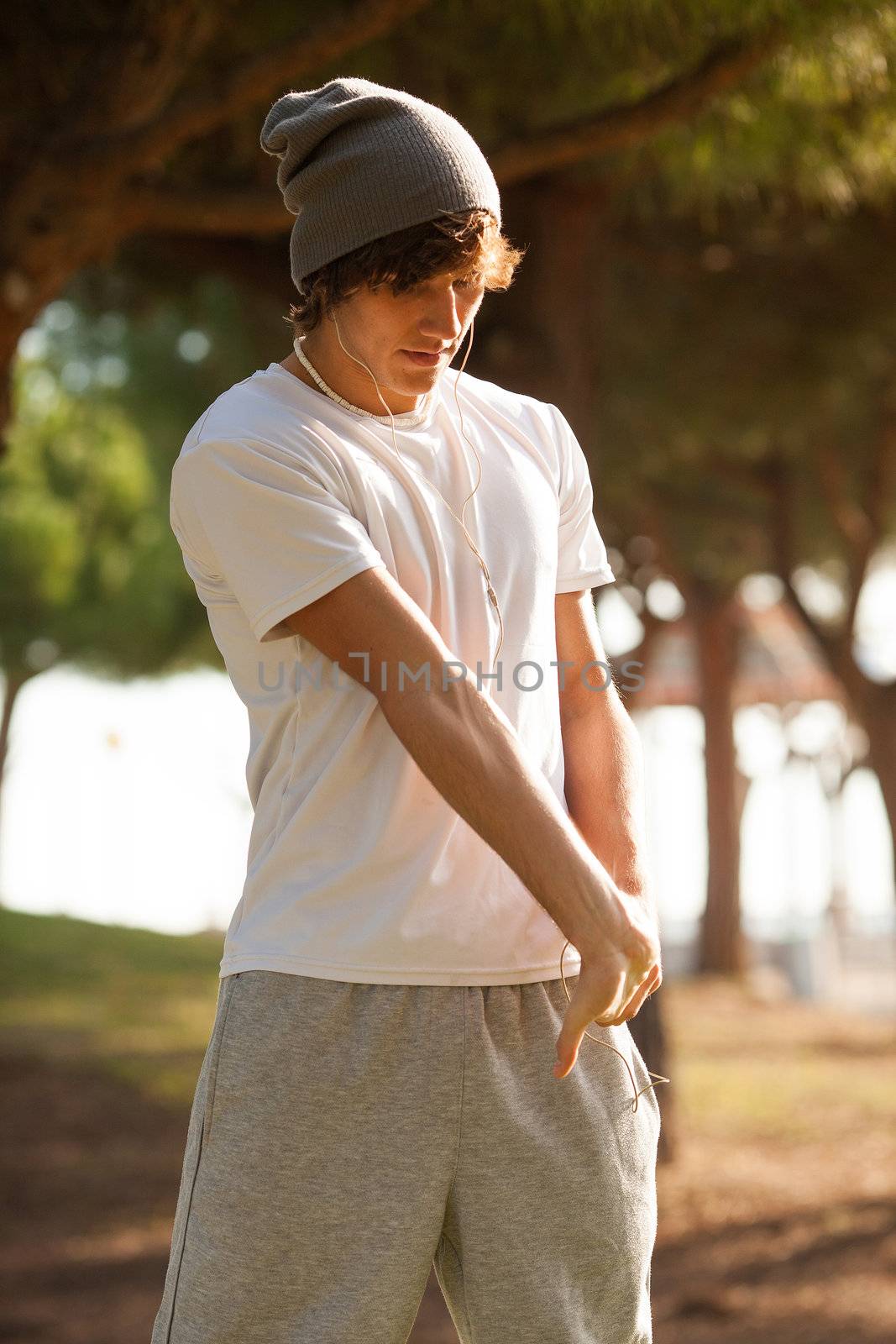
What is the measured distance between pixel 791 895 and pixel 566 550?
24.9 meters

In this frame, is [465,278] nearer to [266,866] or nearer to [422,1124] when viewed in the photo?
[266,866]

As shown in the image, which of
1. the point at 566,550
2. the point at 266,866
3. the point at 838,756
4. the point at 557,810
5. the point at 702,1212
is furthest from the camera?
the point at 838,756

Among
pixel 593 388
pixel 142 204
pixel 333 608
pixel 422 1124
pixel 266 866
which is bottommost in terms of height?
pixel 422 1124

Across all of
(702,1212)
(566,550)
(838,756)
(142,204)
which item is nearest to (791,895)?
(838,756)

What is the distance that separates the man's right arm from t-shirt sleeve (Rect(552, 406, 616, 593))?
0.34m

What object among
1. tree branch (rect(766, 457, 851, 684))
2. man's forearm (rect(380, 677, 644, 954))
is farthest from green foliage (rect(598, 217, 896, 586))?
man's forearm (rect(380, 677, 644, 954))

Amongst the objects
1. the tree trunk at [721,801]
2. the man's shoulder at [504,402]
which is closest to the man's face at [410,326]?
the man's shoulder at [504,402]

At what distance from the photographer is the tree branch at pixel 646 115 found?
3676mm

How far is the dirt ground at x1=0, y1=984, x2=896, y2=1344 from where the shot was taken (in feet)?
16.7

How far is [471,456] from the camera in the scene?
1627 mm

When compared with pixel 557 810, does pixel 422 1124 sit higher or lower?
lower

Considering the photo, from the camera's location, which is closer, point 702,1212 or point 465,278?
point 465,278

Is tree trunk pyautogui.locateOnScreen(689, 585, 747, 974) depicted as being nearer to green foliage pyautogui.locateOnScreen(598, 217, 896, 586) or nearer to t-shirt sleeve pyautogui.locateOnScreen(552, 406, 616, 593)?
green foliage pyautogui.locateOnScreen(598, 217, 896, 586)

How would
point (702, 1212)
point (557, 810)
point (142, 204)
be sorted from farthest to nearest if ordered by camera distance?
point (702, 1212)
point (142, 204)
point (557, 810)
